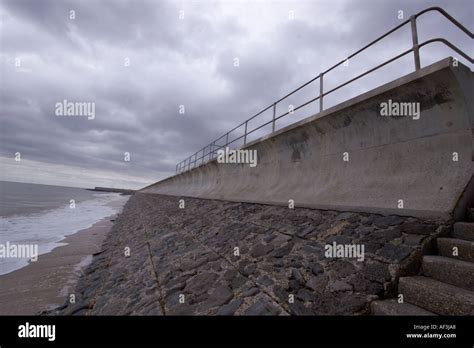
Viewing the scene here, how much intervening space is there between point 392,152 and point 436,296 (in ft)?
8.80

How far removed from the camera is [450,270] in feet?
8.67

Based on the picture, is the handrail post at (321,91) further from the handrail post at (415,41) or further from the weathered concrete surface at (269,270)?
the weathered concrete surface at (269,270)

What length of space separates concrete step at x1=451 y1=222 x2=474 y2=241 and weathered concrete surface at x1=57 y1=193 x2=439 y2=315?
0.23 metres

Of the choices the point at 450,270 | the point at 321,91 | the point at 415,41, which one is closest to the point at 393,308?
the point at 450,270

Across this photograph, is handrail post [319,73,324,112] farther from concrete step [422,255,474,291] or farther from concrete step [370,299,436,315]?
concrete step [370,299,436,315]

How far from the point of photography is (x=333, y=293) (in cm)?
298

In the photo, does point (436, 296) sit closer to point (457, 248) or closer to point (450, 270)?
point (450, 270)

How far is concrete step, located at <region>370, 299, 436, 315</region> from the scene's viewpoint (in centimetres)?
241

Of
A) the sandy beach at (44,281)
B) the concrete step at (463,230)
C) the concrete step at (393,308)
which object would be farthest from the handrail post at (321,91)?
the sandy beach at (44,281)

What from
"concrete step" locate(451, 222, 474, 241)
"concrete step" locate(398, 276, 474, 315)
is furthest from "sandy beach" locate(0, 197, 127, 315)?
"concrete step" locate(451, 222, 474, 241)

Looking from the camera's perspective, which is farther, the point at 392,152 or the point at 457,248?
the point at 392,152
